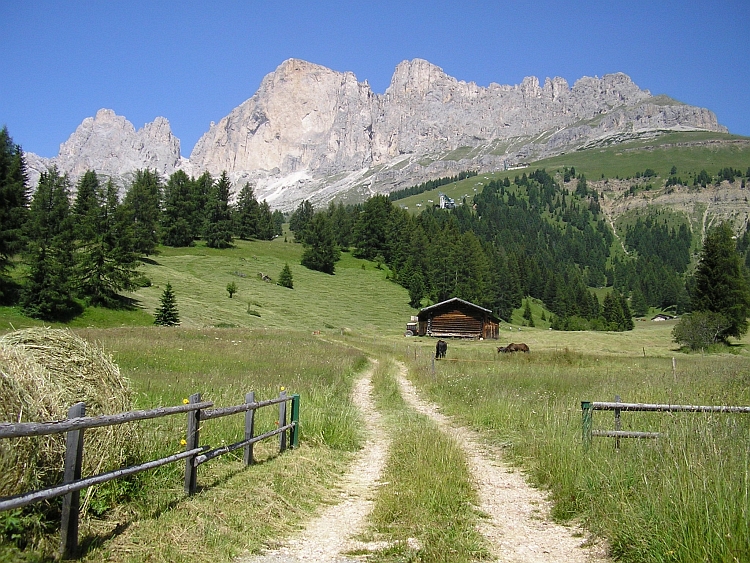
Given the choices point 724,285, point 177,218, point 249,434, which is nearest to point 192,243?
point 177,218

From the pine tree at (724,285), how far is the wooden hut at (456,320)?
2396 centimetres

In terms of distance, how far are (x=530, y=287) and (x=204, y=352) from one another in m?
122

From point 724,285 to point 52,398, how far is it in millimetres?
72643

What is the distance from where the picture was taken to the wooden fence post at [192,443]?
7594 mm

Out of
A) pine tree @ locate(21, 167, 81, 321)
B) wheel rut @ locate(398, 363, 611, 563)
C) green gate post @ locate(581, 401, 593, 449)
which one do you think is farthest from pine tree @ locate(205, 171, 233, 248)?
green gate post @ locate(581, 401, 593, 449)

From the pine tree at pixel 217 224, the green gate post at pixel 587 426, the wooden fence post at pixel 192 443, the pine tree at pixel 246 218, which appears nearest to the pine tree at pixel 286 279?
the pine tree at pixel 217 224

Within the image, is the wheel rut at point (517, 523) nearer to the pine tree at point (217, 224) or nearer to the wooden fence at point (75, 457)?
the wooden fence at point (75, 457)

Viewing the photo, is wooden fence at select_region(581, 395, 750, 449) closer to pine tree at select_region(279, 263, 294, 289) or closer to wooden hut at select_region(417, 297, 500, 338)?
wooden hut at select_region(417, 297, 500, 338)

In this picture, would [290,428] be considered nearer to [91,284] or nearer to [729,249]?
[91,284]

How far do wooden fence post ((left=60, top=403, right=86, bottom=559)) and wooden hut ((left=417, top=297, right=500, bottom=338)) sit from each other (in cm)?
6591

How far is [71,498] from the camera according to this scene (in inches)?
222

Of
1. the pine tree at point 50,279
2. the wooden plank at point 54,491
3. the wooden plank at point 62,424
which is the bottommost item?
the wooden plank at point 54,491

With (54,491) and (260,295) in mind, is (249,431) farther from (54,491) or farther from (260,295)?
(260,295)

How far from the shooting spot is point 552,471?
9.38 metres
